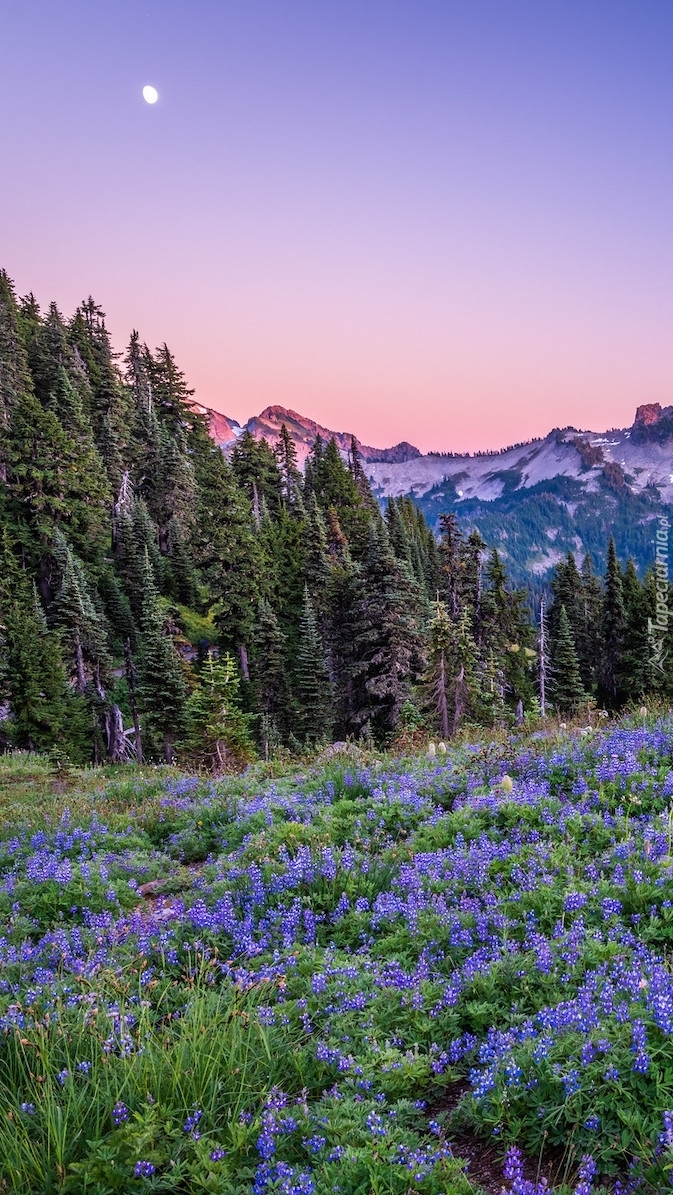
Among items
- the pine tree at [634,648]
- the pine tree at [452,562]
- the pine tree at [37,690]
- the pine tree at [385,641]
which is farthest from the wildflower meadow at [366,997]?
the pine tree at [634,648]

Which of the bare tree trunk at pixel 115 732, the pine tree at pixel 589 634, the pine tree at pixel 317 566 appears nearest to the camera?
the bare tree trunk at pixel 115 732

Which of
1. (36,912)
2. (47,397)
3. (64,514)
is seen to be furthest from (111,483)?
(36,912)

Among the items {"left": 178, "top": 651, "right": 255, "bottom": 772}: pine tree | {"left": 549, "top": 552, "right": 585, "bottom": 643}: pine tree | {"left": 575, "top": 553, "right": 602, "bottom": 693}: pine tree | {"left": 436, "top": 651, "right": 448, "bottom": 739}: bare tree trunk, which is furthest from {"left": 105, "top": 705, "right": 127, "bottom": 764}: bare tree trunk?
{"left": 549, "top": 552, "right": 585, "bottom": 643}: pine tree

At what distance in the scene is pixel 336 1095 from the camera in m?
3.12

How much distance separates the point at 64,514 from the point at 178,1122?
52650 millimetres

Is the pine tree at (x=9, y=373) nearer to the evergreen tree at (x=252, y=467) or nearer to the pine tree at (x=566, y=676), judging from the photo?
the evergreen tree at (x=252, y=467)

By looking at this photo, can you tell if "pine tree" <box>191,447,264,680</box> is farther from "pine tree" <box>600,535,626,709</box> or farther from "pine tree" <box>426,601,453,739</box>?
"pine tree" <box>600,535,626,709</box>

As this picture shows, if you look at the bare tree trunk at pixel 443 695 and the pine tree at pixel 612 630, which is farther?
the pine tree at pixel 612 630

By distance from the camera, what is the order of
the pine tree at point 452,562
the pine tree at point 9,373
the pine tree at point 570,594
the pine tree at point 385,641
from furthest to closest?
the pine tree at point 570,594 → the pine tree at point 9,373 → the pine tree at point 452,562 → the pine tree at point 385,641

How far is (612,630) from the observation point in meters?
60.5

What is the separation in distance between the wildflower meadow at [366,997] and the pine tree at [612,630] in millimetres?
56769

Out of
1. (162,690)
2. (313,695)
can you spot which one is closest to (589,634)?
(313,695)

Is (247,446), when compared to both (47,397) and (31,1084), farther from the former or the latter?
(31,1084)

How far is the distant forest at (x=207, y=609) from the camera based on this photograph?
1401 inches
